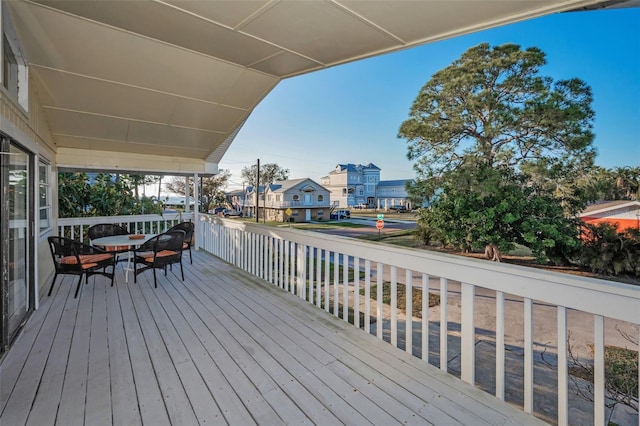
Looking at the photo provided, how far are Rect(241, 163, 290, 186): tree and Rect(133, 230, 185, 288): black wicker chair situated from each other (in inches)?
1306

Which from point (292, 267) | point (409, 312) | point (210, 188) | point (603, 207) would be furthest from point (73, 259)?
point (210, 188)

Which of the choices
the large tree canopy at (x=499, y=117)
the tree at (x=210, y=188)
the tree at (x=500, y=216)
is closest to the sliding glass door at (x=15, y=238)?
the tree at (x=500, y=216)

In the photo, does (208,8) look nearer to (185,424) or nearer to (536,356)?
(185,424)

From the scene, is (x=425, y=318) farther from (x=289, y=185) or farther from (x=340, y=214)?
(x=340, y=214)

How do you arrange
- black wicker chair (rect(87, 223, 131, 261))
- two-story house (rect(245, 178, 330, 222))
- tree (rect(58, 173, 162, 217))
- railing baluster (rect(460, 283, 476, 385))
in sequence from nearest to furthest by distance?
railing baluster (rect(460, 283, 476, 385)), black wicker chair (rect(87, 223, 131, 261)), tree (rect(58, 173, 162, 217)), two-story house (rect(245, 178, 330, 222))

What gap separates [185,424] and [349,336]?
4.79 ft

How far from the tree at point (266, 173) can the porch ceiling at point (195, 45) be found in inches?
1308

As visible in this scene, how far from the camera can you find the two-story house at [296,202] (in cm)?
3130

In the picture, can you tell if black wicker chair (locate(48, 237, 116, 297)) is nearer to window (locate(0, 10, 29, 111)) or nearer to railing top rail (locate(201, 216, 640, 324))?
window (locate(0, 10, 29, 111))

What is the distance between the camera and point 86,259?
3.91 metres

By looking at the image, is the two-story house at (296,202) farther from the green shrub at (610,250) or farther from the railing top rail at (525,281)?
the railing top rail at (525,281)

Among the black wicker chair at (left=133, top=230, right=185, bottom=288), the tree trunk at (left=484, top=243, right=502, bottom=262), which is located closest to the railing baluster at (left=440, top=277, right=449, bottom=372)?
the black wicker chair at (left=133, top=230, right=185, bottom=288)

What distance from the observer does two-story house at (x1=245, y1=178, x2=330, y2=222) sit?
31297 mm

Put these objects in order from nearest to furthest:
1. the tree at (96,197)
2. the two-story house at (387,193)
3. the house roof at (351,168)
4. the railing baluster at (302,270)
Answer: the railing baluster at (302,270) → the tree at (96,197) → the house roof at (351,168) → the two-story house at (387,193)
